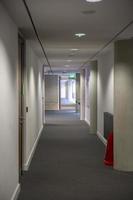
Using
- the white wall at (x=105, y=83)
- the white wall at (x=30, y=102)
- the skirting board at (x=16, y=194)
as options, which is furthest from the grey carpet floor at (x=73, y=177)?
the white wall at (x=105, y=83)

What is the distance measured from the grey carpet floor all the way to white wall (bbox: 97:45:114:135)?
1.17 m

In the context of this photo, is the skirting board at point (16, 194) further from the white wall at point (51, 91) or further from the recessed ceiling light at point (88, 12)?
the white wall at point (51, 91)

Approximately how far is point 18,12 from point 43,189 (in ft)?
8.66

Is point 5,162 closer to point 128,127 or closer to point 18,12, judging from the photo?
point 18,12

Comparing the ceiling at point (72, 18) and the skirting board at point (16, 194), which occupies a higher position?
the ceiling at point (72, 18)

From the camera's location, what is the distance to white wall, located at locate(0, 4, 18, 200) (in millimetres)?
3443

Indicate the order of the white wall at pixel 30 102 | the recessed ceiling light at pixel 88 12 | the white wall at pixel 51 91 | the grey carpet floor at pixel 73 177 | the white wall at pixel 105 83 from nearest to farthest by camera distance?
the recessed ceiling light at pixel 88 12
the grey carpet floor at pixel 73 177
the white wall at pixel 30 102
the white wall at pixel 105 83
the white wall at pixel 51 91

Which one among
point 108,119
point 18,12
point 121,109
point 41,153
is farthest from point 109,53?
point 18,12

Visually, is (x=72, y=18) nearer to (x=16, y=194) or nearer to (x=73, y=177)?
(x=16, y=194)

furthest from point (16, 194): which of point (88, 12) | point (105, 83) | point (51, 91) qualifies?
point (51, 91)

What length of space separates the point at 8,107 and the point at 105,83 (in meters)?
5.22

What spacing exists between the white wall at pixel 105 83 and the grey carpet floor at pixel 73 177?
1.17 meters

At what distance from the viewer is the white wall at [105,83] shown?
7762mm

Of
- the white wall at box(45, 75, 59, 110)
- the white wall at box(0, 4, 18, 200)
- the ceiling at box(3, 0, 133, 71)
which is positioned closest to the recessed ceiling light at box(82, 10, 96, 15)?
the ceiling at box(3, 0, 133, 71)
